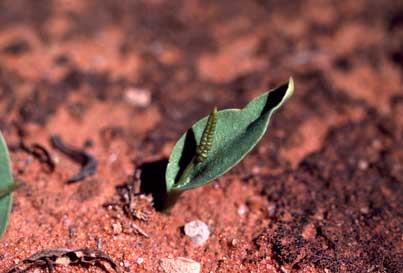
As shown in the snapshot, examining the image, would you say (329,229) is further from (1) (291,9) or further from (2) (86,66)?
(1) (291,9)

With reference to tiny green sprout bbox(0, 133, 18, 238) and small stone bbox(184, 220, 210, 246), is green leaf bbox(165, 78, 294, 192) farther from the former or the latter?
tiny green sprout bbox(0, 133, 18, 238)

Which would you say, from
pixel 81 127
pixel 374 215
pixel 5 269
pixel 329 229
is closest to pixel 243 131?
pixel 329 229

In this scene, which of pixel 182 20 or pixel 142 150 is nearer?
pixel 142 150

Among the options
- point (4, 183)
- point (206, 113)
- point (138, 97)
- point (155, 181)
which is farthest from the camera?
point (138, 97)

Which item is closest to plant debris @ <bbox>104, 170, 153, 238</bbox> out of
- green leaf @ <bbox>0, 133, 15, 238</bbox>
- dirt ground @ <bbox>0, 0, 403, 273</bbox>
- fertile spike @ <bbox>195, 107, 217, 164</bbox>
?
dirt ground @ <bbox>0, 0, 403, 273</bbox>

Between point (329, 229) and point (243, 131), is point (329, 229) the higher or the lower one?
the lower one

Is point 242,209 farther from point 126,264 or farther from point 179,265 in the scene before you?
point 126,264

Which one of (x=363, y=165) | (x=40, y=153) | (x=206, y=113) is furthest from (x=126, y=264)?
(x=363, y=165)
